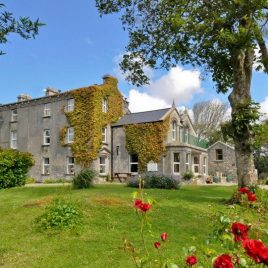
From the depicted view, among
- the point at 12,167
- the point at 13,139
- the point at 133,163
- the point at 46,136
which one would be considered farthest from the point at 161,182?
the point at 13,139

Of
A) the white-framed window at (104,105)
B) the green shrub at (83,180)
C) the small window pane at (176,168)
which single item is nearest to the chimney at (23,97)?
the white-framed window at (104,105)

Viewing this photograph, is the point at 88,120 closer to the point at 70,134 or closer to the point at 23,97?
the point at 70,134

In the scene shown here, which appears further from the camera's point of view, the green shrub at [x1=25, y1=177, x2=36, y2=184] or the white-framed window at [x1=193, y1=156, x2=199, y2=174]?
the white-framed window at [x1=193, y1=156, x2=199, y2=174]

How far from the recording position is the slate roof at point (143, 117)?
34281 millimetres

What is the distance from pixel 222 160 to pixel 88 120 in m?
20.8

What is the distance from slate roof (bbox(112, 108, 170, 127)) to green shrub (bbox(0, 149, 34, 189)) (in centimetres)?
1331

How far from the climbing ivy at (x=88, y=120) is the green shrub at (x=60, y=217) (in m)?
24.3

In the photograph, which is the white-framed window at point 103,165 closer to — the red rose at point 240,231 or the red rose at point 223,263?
the red rose at point 240,231

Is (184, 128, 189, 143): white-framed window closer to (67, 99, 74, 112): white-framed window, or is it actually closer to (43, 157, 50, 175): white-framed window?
(67, 99, 74, 112): white-framed window

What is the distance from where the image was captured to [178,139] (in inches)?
1406

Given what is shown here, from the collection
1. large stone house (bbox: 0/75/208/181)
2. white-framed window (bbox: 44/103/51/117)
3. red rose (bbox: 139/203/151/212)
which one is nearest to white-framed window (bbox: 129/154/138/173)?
large stone house (bbox: 0/75/208/181)

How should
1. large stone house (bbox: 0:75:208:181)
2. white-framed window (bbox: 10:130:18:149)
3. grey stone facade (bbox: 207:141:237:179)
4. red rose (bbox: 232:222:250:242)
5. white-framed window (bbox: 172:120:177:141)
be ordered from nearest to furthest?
red rose (bbox: 232:222:250:242) → large stone house (bbox: 0:75:208:181) → white-framed window (bbox: 172:120:177:141) → white-framed window (bbox: 10:130:18:149) → grey stone facade (bbox: 207:141:237:179)

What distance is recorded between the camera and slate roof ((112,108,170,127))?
34281 mm

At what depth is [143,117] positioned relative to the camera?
35.5 m
